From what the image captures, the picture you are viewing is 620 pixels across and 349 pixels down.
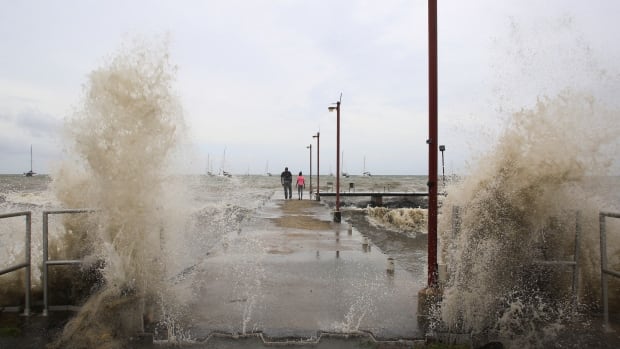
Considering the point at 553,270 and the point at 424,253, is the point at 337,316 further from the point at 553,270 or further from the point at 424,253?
the point at 424,253

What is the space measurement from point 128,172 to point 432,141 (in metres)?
3.75

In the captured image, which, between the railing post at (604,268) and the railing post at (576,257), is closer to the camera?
the railing post at (604,268)

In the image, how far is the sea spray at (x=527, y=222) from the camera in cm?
495

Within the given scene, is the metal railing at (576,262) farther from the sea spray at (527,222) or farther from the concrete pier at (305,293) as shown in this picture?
the concrete pier at (305,293)

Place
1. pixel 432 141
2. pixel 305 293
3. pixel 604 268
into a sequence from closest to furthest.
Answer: pixel 604 268
pixel 432 141
pixel 305 293

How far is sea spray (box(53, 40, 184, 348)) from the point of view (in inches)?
207

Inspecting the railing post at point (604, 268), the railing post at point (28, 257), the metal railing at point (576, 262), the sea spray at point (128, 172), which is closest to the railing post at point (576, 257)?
the metal railing at point (576, 262)

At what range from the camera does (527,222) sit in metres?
5.67

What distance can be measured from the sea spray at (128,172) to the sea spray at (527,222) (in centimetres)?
344

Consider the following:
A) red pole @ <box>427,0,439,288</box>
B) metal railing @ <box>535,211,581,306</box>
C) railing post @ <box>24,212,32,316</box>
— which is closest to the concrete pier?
red pole @ <box>427,0,439,288</box>

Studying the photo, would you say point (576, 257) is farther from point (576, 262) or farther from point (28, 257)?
point (28, 257)

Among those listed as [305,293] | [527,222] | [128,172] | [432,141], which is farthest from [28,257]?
[527,222]

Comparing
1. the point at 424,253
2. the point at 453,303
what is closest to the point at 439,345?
the point at 453,303

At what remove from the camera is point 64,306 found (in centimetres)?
552
